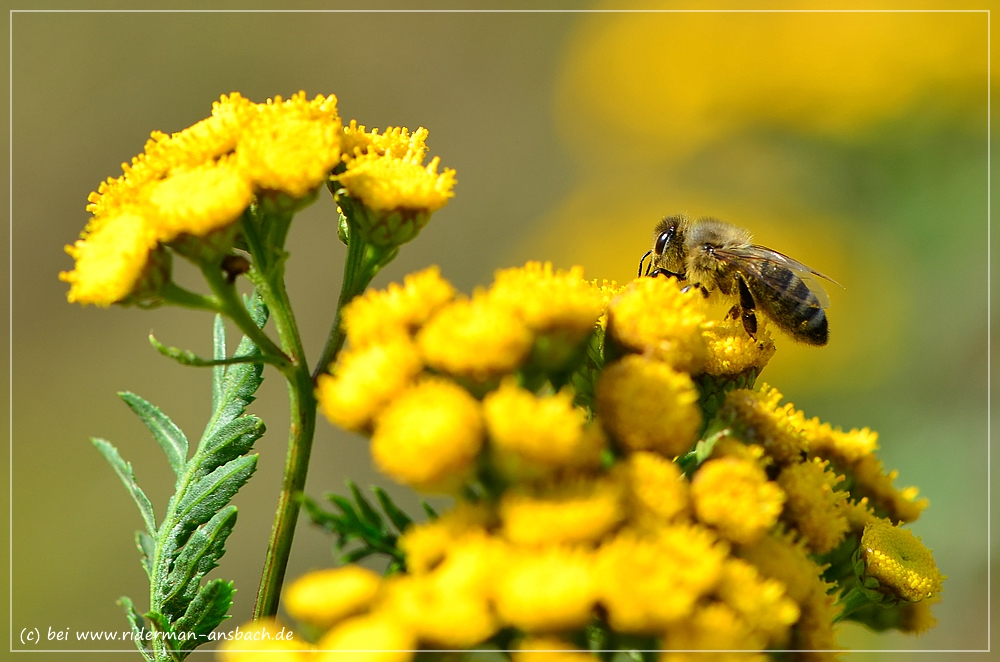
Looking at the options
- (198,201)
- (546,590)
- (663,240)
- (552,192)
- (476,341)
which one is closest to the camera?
(546,590)

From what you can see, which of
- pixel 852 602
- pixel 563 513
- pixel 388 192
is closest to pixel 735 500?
pixel 563 513

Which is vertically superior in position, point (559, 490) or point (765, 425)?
point (765, 425)

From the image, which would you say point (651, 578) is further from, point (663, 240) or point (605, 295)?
point (663, 240)

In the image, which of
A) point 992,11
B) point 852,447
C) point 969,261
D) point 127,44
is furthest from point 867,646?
point 127,44

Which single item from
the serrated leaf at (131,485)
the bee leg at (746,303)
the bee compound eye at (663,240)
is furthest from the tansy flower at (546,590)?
the bee compound eye at (663,240)

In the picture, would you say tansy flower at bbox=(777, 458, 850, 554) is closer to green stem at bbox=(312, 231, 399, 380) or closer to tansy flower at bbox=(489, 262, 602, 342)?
tansy flower at bbox=(489, 262, 602, 342)

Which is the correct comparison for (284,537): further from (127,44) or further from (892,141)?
(127,44)
